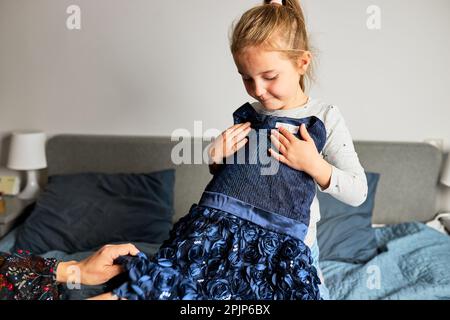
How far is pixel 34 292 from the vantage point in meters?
0.90

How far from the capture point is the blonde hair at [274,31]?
89 cm

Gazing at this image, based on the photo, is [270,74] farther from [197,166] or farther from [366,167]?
[366,167]

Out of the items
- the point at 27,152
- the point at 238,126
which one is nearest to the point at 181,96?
the point at 27,152

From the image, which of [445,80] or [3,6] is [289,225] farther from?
[3,6]

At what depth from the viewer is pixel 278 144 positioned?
0.93 m

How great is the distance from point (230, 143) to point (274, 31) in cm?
26

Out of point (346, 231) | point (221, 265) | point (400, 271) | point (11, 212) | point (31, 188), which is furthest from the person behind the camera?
point (31, 188)

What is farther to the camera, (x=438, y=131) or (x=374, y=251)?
(x=438, y=131)

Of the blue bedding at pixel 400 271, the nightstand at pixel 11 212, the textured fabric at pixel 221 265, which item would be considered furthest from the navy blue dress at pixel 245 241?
the nightstand at pixel 11 212

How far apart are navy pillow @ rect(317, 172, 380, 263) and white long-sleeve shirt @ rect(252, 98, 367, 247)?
2.76ft

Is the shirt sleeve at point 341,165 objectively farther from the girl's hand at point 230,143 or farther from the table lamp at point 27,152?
the table lamp at point 27,152

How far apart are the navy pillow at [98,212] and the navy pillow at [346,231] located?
687 millimetres
